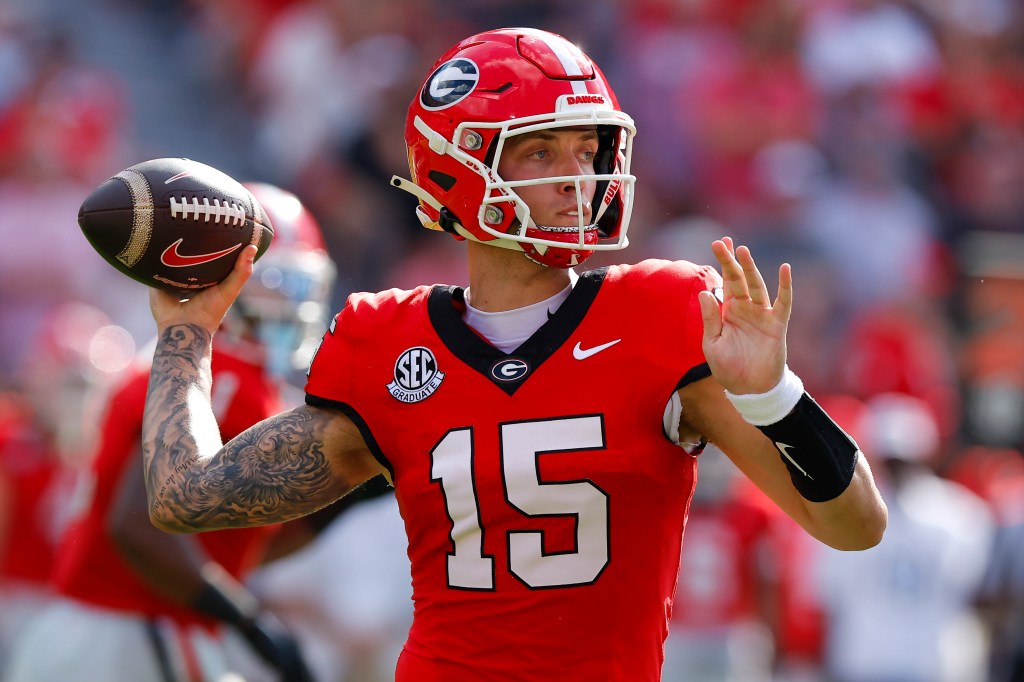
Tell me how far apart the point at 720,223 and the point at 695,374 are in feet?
21.0

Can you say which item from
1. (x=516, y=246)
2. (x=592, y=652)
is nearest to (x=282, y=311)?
(x=516, y=246)

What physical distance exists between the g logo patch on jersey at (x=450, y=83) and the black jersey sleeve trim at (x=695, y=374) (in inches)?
29.5

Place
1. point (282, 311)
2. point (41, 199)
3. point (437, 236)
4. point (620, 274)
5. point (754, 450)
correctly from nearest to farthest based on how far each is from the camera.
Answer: point (754, 450), point (620, 274), point (282, 311), point (437, 236), point (41, 199)

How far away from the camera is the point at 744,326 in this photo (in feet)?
8.46

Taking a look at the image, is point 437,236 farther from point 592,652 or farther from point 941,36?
point 592,652

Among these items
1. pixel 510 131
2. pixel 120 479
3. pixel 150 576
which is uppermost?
pixel 510 131

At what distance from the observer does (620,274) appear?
9.49 feet

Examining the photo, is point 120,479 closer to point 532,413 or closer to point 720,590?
point 532,413

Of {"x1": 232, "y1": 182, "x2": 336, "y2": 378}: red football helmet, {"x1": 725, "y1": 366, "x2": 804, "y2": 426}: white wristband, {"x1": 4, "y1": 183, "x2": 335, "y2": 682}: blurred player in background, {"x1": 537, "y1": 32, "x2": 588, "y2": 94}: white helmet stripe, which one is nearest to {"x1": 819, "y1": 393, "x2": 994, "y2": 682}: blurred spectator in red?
{"x1": 232, "y1": 182, "x2": 336, "y2": 378}: red football helmet

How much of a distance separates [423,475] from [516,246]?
19.6 inches

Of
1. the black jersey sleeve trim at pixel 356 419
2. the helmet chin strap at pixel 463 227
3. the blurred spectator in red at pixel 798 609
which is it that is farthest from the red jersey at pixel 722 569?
the black jersey sleeve trim at pixel 356 419

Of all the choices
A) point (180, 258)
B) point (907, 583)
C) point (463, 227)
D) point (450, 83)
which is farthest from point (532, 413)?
point (907, 583)

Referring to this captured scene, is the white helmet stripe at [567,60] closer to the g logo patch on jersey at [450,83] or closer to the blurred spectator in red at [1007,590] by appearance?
the g logo patch on jersey at [450,83]

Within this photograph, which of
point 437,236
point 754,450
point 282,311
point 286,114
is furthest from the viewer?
point 286,114
